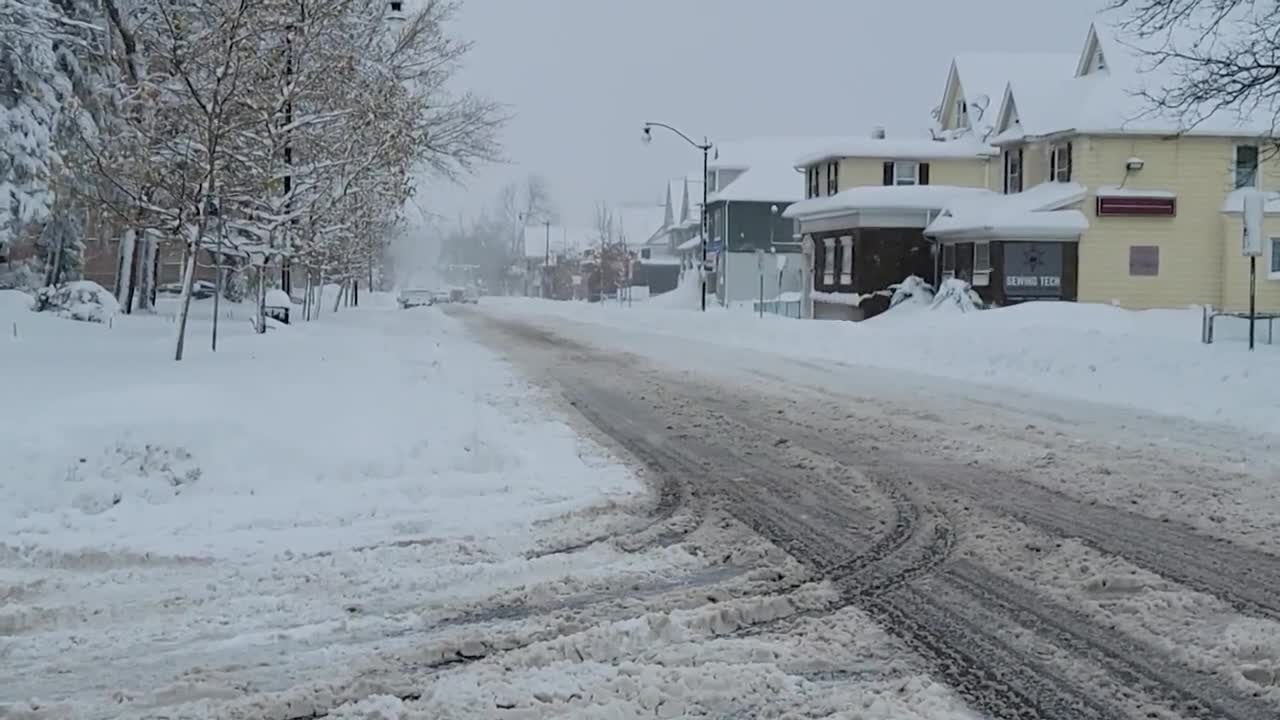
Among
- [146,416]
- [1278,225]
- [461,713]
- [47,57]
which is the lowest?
[461,713]

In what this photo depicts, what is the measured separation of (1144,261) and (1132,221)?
138 cm

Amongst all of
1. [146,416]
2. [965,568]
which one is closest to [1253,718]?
[965,568]

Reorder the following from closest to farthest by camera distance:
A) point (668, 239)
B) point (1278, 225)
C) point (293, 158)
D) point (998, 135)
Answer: point (293, 158) < point (1278, 225) < point (998, 135) < point (668, 239)

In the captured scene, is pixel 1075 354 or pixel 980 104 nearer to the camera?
pixel 1075 354

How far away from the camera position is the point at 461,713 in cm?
484

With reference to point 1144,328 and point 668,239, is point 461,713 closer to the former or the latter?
point 1144,328

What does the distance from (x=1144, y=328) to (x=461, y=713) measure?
3106cm

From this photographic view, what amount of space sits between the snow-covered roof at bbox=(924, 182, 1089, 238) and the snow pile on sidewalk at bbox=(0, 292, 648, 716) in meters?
28.4

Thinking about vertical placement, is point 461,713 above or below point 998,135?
below

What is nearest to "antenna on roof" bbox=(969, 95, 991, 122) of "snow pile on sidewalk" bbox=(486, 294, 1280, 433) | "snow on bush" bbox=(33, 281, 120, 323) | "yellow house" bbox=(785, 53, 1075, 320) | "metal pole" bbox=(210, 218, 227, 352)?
"yellow house" bbox=(785, 53, 1075, 320)

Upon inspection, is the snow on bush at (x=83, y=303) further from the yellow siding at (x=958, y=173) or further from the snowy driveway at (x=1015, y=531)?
the yellow siding at (x=958, y=173)

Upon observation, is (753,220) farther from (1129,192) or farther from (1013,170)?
(1129,192)

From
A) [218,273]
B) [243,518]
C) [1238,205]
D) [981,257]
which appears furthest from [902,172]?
[243,518]

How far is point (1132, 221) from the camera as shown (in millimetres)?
40188
